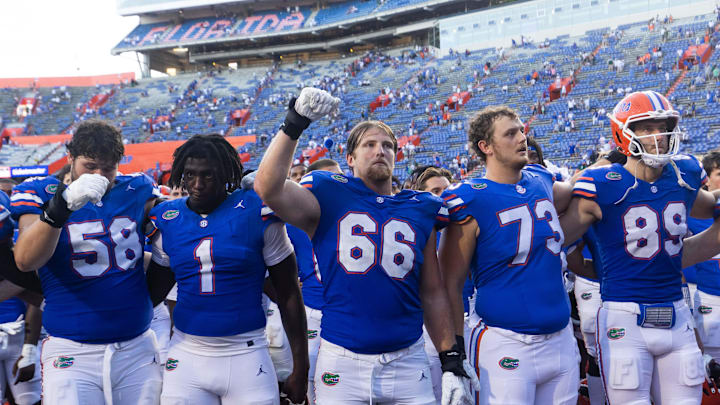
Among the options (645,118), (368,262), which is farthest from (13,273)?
(645,118)

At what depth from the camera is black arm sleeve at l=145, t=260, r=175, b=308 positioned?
3.35 m

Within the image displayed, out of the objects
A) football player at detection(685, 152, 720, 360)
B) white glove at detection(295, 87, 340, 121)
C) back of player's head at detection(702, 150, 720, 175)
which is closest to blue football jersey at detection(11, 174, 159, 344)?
white glove at detection(295, 87, 340, 121)

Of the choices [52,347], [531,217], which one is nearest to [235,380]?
[52,347]

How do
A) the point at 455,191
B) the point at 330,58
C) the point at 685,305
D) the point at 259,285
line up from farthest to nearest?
the point at 330,58 < the point at 685,305 < the point at 455,191 < the point at 259,285

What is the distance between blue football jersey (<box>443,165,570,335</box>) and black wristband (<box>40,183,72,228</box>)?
6.35 ft

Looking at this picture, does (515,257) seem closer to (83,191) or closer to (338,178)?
(338,178)

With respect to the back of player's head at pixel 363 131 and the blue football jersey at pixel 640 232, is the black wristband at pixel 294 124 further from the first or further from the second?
the blue football jersey at pixel 640 232

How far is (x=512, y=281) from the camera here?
326cm

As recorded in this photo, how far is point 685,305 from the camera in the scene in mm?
3619

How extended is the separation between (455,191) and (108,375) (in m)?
2.07

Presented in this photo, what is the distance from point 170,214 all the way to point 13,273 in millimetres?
999

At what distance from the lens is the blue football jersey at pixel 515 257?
321 centimetres

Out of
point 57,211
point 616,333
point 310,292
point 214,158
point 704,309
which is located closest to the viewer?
point 57,211

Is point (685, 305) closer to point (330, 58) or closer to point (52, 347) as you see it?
point (52, 347)
